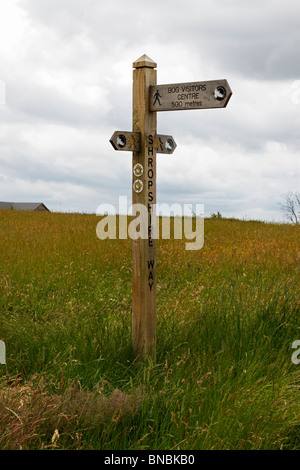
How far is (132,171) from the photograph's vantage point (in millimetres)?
4324

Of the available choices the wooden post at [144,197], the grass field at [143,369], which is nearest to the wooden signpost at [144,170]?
the wooden post at [144,197]

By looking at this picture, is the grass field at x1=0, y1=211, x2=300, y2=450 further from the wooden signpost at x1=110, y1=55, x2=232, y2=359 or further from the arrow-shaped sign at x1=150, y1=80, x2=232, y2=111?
the arrow-shaped sign at x1=150, y1=80, x2=232, y2=111

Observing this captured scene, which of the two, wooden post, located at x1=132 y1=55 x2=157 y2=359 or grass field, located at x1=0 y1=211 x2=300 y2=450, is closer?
grass field, located at x1=0 y1=211 x2=300 y2=450

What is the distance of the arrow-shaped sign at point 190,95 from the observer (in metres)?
3.87

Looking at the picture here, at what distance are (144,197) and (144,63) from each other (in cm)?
117

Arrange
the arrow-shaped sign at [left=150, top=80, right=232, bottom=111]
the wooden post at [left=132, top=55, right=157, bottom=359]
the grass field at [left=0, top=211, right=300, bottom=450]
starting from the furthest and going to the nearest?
the wooden post at [left=132, top=55, right=157, bottom=359] < the arrow-shaped sign at [left=150, top=80, right=232, bottom=111] < the grass field at [left=0, top=211, right=300, bottom=450]

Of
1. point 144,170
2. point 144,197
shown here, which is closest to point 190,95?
point 144,170

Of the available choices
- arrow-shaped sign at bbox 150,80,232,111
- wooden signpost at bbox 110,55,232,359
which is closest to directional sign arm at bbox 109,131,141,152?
wooden signpost at bbox 110,55,232,359

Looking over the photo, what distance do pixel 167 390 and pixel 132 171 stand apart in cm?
194

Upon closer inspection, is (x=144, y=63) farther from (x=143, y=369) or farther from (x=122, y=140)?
(x=143, y=369)

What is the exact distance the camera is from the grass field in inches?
114

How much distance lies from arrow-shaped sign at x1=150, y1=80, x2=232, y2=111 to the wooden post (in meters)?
0.12
